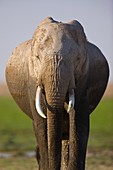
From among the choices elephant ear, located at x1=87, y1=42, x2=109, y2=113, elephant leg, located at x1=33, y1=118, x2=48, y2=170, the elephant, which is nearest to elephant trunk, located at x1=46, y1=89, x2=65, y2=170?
the elephant

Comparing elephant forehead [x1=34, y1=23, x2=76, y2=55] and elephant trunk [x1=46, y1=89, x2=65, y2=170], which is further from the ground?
elephant forehead [x1=34, y1=23, x2=76, y2=55]

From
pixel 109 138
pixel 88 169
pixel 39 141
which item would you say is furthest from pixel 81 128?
pixel 109 138

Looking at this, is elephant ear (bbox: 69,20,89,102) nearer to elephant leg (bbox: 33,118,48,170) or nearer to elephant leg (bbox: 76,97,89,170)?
elephant leg (bbox: 76,97,89,170)

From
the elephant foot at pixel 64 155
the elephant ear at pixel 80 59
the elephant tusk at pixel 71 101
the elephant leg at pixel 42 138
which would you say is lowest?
the elephant foot at pixel 64 155

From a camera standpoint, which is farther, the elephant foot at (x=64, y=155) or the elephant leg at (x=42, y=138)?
the elephant foot at (x=64, y=155)

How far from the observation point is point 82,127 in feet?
25.3

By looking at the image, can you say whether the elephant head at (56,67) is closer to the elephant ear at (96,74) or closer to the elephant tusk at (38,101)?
the elephant tusk at (38,101)

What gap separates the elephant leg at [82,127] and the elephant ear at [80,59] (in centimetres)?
15

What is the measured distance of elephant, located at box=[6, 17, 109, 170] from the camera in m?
6.91

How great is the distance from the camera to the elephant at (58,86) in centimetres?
691

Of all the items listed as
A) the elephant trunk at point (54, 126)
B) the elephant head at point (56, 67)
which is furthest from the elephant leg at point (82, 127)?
the elephant trunk at point (54, 126)

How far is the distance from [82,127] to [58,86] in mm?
964

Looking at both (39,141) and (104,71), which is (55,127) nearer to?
(39,141)

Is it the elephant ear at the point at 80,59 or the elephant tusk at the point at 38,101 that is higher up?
the elephant ear at the point at 80,59
